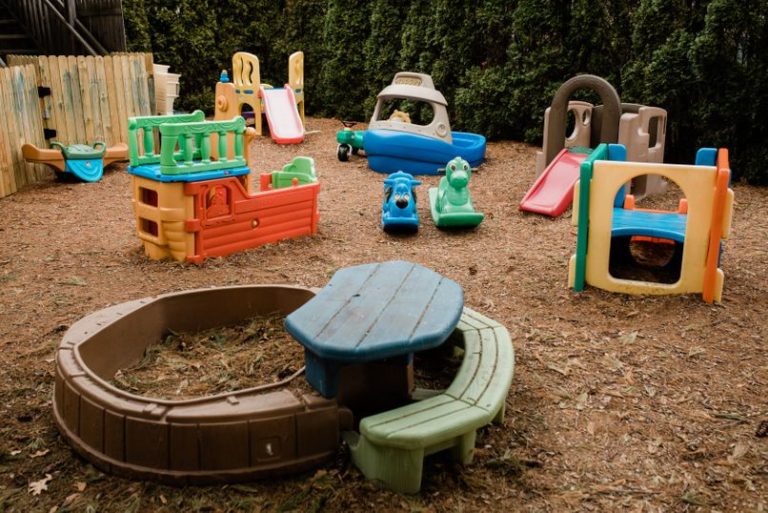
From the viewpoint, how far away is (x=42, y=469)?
290cm

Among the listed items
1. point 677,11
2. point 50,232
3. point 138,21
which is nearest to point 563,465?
point 50,232

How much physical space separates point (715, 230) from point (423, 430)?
2743 mm

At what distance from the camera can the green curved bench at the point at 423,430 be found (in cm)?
264

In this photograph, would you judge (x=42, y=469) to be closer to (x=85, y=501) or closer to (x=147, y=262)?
A: (x=85, y=501)

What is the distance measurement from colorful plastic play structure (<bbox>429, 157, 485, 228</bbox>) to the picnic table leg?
12.2 ft

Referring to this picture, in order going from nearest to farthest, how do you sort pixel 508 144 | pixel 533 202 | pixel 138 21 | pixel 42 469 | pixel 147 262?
1. pixel 42 469
2. pixel 147 262
3. pixel 533 202
4. pixel 508 144
5. pixel 138 21

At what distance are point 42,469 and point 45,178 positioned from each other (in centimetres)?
652

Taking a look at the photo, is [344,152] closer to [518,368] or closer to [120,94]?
[120,94]

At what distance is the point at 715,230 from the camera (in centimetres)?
452

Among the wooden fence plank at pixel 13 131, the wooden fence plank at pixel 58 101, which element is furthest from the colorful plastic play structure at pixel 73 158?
the wooden fence plank at pixel 58 101

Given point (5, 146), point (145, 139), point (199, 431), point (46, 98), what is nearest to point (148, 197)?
point (145, 139)

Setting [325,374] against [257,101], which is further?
[257,101]

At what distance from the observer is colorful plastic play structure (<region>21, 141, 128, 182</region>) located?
8148mm

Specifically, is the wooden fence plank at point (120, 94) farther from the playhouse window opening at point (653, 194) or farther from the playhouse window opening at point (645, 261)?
the playhouse window opening at point (645, 261)
